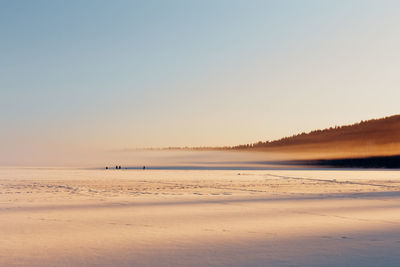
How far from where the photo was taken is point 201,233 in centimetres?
792

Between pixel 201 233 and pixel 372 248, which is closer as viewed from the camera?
pixel 372 248

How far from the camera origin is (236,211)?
1150 centimetres

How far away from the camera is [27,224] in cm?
887

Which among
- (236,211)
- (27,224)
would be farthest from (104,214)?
(236,211)

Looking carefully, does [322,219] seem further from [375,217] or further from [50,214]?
[50,214]

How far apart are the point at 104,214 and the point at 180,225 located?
240 centimetres

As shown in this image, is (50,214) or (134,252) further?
(50,214)

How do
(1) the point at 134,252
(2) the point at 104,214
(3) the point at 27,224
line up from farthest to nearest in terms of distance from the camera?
(2) the point at 104,214 < (3) the point at 27,224 < (1) the point at 134,252

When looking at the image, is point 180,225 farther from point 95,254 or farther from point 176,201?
point 176,201

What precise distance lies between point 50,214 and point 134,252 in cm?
493

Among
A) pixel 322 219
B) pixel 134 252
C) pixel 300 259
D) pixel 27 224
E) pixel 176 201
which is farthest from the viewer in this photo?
pixel 176 201

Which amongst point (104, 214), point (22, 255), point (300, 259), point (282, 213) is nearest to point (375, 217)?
point (282, 213)

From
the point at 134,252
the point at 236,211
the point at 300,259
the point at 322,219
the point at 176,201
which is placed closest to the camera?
the point at 300,259

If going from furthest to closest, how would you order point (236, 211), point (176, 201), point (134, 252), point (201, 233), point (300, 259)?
point (176, 201), point (236, 211), point (201, 233), point (134, 252), point (300, 259)
